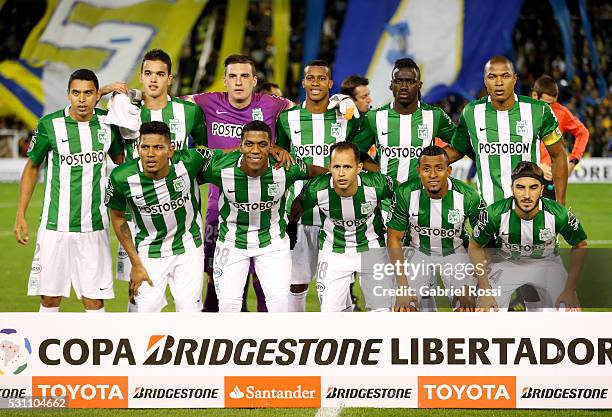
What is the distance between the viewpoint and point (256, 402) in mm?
5656

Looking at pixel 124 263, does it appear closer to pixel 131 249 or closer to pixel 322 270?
pixel 131 249

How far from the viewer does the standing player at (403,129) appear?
7.34 metres

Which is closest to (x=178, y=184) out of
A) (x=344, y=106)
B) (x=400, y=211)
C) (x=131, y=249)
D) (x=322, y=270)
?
(x=131, y=249)

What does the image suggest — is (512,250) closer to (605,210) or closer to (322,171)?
(322,171)

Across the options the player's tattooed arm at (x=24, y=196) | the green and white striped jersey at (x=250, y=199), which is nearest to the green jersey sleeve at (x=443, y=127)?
the green and white striped jersey at (x=250, y=199)

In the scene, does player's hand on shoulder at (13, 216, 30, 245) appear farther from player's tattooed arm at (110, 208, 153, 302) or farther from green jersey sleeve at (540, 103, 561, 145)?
green jersey sleeve at (540, 103, 561, 145)

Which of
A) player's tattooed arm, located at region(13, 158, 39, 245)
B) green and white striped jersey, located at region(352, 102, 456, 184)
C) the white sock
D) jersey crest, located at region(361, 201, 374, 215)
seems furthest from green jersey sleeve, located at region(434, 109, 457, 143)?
player's tattooed arm, located at region(13, 158, 39, 245)

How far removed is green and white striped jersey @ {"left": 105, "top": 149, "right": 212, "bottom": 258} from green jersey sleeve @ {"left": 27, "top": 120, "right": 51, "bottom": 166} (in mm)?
608

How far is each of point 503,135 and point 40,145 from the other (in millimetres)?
3218

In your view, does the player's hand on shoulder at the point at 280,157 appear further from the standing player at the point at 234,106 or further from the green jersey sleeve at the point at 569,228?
the green jersey sleeve at the point at 569,228

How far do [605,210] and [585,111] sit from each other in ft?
25.3

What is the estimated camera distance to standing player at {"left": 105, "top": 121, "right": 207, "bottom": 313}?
671 cm

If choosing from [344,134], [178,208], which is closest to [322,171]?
[344,134]

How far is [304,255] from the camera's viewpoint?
7.73 metres
